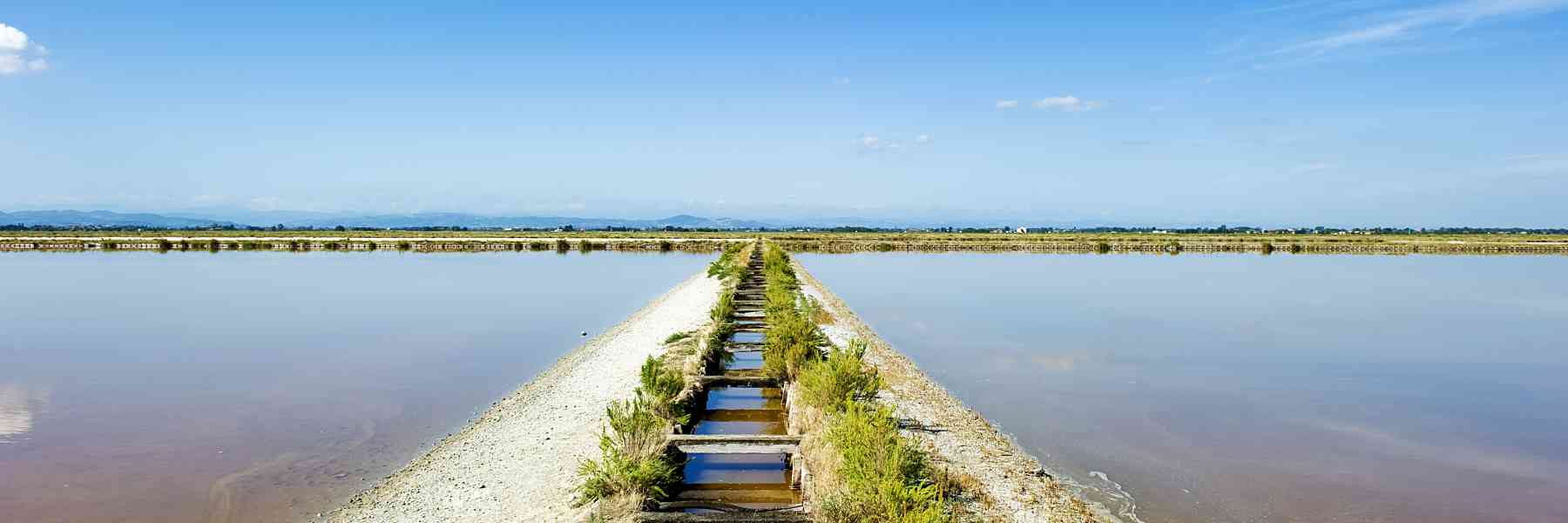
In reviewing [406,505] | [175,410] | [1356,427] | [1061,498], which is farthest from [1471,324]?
[175,410]

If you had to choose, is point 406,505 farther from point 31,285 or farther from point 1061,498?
point 31,285

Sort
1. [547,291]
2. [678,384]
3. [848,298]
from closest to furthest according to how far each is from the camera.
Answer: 1. [678,384]
2. [848,298]
3. [547,291]

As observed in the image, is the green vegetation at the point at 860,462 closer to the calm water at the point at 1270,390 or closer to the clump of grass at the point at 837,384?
the clump of grass at the point at 837,384

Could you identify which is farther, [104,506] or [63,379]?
[63,379]

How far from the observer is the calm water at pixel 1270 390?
8062mm

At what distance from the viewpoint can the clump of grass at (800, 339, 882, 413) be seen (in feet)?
28.6

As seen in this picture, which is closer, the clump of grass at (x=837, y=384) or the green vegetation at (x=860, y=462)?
the green vegetation at (x=860, y=462)

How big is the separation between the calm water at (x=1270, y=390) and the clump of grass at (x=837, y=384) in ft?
5.87

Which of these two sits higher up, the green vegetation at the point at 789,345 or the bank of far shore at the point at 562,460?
the green vegetation at the point at 789,345

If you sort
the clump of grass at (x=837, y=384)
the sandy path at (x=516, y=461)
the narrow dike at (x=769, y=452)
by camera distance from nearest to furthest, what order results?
the narrow dike at (x=769, y=452)
the sandy path at (x=516, y=461)
the clump of grass at (x=837, y=384)

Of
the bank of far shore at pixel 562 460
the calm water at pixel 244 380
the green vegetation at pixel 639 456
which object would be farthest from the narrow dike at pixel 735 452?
the calm water at pixel 244 380

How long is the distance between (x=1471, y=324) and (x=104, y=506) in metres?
24.3

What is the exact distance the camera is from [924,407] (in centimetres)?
1048

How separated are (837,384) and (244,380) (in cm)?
916
